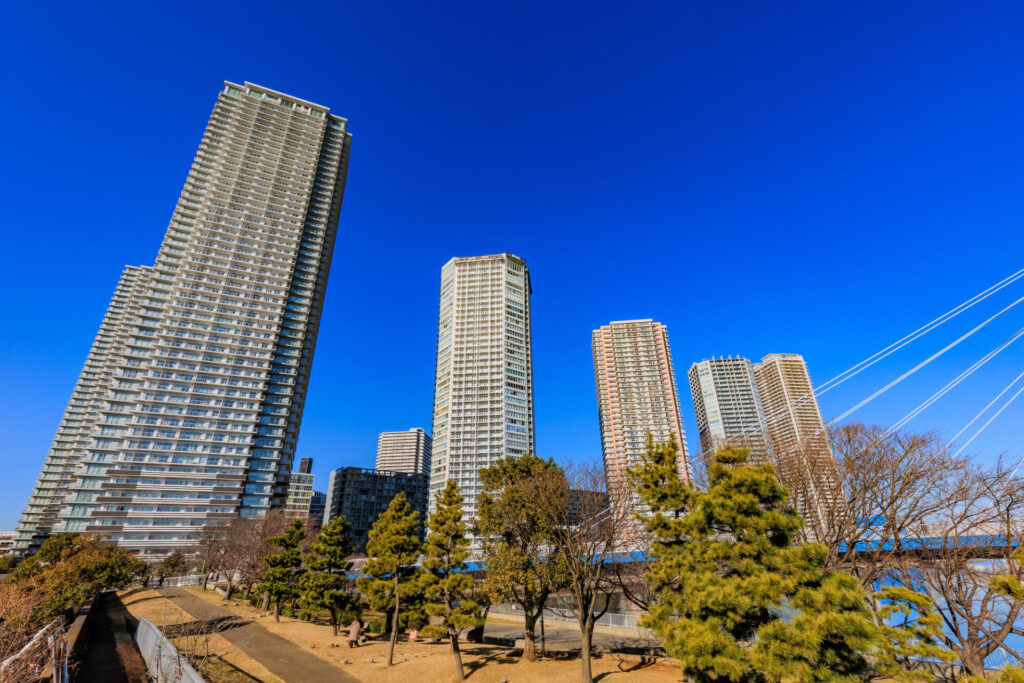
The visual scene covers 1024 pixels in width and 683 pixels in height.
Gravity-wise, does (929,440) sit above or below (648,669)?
above

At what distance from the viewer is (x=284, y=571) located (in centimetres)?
3042

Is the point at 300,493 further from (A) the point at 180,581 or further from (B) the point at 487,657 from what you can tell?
(B) the point at 487,657

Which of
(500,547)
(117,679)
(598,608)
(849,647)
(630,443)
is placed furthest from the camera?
(630,443)

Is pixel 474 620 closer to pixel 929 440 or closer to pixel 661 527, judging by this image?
pixel 661 527

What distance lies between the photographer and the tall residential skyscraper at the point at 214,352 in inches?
3243

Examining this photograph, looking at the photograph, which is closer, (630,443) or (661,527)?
(661,527)

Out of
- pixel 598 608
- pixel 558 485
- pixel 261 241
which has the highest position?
pixel 261 241

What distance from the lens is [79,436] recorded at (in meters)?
108

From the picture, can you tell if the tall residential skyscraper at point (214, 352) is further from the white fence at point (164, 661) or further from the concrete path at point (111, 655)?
the white fence at point (164, 661)

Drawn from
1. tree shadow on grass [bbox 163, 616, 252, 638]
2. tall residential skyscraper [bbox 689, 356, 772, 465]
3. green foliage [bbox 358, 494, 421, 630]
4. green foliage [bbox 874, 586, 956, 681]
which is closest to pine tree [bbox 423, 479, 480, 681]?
green foliage [bbox 358, 494, 421, 630]

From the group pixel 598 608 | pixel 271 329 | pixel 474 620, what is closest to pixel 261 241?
pixel 271 329

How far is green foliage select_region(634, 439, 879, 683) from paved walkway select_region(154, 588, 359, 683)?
13.0 m

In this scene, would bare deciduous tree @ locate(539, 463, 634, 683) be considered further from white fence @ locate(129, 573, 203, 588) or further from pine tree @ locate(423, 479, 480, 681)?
white fence @ locate(129, 573, 203, 588)

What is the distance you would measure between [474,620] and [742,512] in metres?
12.1
